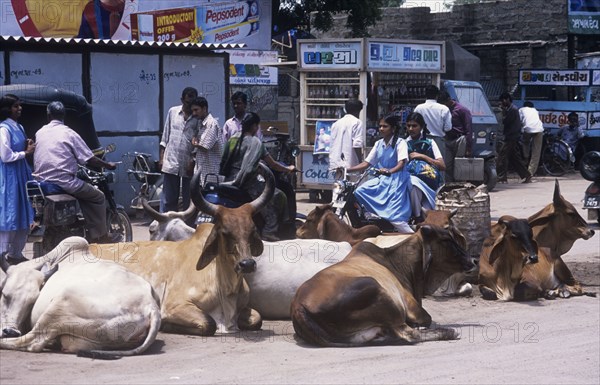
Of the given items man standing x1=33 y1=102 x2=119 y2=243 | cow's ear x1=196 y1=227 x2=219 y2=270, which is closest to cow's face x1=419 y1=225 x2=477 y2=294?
cow's ear x1=196 y1=227 x2=219 y2=270

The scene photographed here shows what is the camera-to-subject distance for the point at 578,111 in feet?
77.7

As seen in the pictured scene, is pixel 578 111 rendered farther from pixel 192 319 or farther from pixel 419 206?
pixel 192 319

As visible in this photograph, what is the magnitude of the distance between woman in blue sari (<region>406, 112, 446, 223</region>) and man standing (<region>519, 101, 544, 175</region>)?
11.1 meters

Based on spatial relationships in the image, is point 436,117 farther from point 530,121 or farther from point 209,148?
point 530,121

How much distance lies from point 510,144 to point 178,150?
11.0 metres

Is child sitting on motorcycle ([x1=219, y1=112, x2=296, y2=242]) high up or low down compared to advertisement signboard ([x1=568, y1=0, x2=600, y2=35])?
down

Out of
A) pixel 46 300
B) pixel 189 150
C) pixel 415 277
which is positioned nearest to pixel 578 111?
pixel 189 150

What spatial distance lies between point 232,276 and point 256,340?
0.50m

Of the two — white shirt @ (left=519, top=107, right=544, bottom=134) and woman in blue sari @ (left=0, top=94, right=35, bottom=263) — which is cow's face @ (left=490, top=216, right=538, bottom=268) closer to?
Answer: woman in blue sari @ (left=0, top=94, right=35, bottom=263)

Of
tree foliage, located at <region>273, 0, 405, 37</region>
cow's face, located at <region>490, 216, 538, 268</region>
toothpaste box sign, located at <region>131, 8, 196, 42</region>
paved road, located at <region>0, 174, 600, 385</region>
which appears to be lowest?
paved road, located at <region>0, 174, 600, 385</region>

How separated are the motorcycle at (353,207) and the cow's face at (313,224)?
1.00 meters

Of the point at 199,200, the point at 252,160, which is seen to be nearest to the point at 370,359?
the point at 199,200

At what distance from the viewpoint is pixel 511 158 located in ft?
71.9

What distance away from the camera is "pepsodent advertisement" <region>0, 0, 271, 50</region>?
66.0 feet
